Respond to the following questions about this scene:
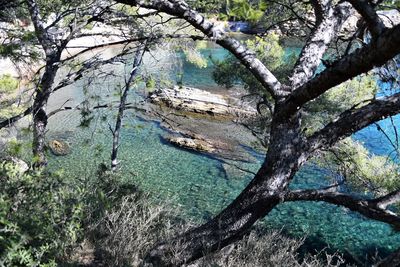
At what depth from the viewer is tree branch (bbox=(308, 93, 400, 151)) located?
10.5 ft

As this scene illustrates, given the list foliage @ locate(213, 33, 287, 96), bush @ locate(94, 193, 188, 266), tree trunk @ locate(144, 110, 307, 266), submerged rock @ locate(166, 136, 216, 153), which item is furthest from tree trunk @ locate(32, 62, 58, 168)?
submerged rock @ locate(166, 136, 216, 153)

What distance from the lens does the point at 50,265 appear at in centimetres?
308

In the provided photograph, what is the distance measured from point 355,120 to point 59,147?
40.7 feet

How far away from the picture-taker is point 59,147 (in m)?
14.1

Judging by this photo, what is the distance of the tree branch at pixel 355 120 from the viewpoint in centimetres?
320

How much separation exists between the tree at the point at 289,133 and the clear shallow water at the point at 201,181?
13.0 ft

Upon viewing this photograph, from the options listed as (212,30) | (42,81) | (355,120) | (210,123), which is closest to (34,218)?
(212,30)

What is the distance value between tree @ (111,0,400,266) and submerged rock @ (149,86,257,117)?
46.2ft

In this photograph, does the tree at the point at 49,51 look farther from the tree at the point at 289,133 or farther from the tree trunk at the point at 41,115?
the tree at the point at 289,133

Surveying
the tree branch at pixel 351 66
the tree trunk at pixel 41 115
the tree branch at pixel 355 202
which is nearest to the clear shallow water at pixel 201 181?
the tree trunk at pixel 41 115

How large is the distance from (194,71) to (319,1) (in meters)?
23.0

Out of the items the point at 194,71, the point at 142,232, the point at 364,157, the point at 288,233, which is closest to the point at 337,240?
the point at 288,233

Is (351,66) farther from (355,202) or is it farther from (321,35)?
(321,35)

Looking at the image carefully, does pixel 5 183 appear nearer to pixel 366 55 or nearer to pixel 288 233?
pixel 366 55
